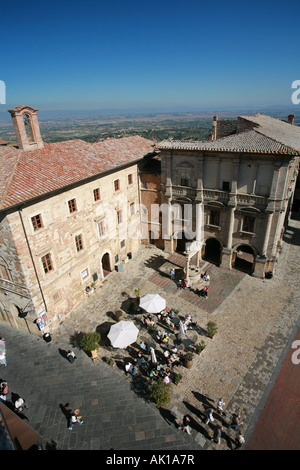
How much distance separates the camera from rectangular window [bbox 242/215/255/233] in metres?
29.9

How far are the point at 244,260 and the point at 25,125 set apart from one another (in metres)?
28.7

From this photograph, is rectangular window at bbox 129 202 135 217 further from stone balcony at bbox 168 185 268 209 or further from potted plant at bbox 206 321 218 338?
potted plant at bbox 206 321 218 338

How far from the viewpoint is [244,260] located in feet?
115

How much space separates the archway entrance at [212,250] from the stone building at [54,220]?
11473 millimetres

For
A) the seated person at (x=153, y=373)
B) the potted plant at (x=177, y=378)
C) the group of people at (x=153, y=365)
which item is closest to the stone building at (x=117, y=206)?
the group of people at (x=153, y=365)

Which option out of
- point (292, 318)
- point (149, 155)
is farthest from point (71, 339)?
point (149, 155)

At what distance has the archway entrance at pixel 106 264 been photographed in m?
32.6

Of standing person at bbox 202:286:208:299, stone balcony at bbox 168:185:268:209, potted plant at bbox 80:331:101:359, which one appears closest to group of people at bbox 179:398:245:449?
potted plant at bbox 80:331:101:359

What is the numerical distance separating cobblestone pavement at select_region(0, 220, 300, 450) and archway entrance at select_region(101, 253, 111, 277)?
1387mm

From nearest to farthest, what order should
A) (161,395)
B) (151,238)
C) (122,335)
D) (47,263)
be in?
(161,395)
(122,335)
(47,263)
(151,238)

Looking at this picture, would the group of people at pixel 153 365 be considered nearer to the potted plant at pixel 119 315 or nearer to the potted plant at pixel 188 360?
the potted plant at pixel 188 360

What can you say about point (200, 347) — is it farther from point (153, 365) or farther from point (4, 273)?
point (4, 273)

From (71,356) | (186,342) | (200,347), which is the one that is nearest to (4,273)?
(71,356)
